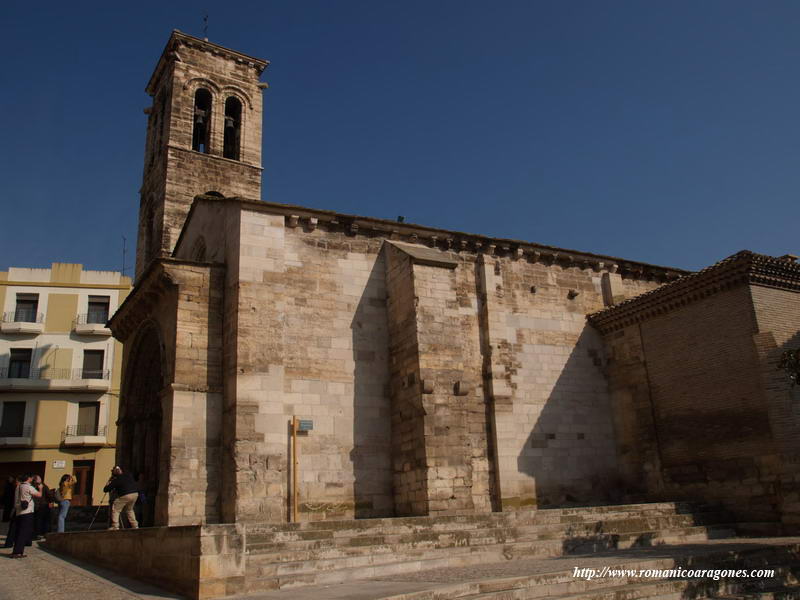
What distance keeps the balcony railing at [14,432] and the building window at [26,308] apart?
4.47 meters

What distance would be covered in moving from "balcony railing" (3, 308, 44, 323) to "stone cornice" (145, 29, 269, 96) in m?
10.1

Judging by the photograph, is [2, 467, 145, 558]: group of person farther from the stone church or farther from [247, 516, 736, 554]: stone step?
[247, 516, 736, 554]: stone step

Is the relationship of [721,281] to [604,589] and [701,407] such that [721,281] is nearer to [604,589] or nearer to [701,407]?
[701,407]

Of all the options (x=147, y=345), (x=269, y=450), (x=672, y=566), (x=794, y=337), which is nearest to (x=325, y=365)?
(x=269, y=450)

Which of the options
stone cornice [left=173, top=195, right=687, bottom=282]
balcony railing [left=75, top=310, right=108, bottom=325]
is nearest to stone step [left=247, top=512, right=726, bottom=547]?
stone cornice [left=173, top=195, right=687, bottom=282]

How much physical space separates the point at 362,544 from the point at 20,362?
2295 centimetres

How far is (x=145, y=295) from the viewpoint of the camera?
46.8ft

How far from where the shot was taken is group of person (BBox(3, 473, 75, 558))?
411 inches

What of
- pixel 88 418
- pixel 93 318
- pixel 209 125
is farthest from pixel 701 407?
pixel 93 318

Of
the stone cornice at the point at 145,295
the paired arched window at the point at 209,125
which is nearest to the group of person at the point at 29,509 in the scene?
the stone cornice at the point at 145,295

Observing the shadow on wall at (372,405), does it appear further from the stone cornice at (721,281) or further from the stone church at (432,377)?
the stone cornice at (721,281)

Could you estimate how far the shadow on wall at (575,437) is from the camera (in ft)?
48.0

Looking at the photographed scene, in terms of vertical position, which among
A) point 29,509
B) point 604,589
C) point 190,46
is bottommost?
point 604,589

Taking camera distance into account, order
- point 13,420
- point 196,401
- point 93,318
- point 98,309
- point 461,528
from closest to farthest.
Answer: point 461,528 < point 196,401 < point 13,420 < point 93,318 < point 98,309
